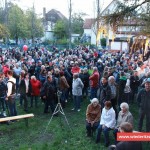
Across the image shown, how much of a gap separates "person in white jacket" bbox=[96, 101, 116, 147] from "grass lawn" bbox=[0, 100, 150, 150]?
0.94ft

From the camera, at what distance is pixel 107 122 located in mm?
7852

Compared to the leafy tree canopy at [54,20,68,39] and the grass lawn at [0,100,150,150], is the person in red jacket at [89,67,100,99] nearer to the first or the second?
the grass lawn at [0,100,150,150]

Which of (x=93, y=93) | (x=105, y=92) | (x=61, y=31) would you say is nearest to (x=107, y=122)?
(x=105, y=92)

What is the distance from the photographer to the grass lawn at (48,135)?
7.71m

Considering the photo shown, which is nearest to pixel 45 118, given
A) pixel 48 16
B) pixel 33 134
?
pixel 33 134

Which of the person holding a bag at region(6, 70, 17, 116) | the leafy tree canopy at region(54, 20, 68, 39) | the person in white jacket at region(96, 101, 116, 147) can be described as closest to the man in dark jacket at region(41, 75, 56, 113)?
the person holding a bag at region(6, 70, 17, 116)

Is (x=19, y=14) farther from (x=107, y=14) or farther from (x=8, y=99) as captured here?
(x=107, y=14)

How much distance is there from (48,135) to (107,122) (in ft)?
6.58

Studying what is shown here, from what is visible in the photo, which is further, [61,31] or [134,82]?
[61,31]

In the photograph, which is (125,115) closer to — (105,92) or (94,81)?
(105,92)

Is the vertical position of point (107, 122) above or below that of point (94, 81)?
below

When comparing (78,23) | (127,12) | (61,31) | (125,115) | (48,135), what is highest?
(78,23)

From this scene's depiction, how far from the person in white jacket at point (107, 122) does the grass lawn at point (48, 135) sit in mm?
288

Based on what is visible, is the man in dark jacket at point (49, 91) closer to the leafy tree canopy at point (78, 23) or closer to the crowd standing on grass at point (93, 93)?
the crowd standing on grass at point (93, 93)
